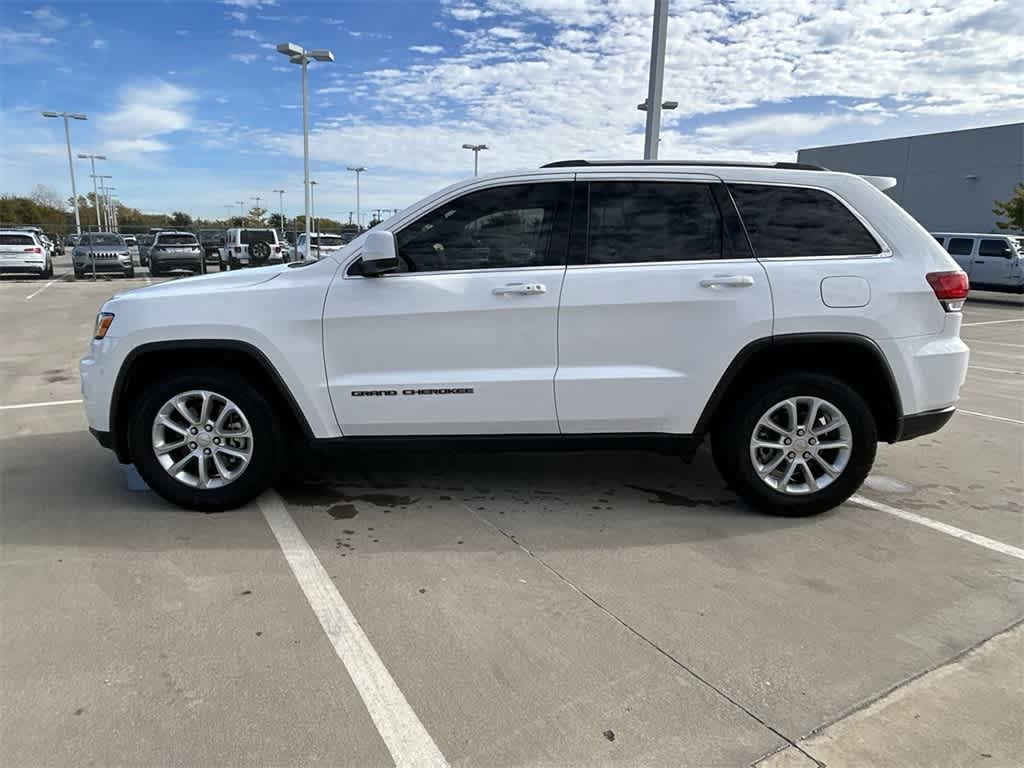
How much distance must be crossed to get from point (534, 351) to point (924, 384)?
216 centimetres

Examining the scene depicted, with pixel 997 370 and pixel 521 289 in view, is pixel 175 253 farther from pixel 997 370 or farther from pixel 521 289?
pixel 521 289

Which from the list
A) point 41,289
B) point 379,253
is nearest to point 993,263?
point 379,253

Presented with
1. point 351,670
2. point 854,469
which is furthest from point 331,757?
point 854,469

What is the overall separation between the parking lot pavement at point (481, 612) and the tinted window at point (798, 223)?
153 cm

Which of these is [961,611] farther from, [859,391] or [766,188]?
[766,188]

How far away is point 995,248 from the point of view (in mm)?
22281

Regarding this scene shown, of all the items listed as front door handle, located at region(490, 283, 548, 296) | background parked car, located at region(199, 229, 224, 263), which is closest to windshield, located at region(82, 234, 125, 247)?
background parked car, located at region(199, 229, 224, 263)

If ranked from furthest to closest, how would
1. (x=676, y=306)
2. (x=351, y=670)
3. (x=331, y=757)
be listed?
(x=676, y=306) < (x=351, y=670) < (x=331, y=757)

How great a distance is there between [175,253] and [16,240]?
15.1 ft

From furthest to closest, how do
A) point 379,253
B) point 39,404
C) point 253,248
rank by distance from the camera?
point 253,248
point 39,404
point 379,253

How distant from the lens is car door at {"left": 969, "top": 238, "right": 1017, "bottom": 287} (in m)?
21.9

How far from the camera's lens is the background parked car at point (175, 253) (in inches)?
959

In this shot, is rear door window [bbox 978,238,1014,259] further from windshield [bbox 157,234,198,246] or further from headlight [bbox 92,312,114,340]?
windshield [bbox 157,234,198,246]

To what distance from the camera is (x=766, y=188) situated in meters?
3.94
